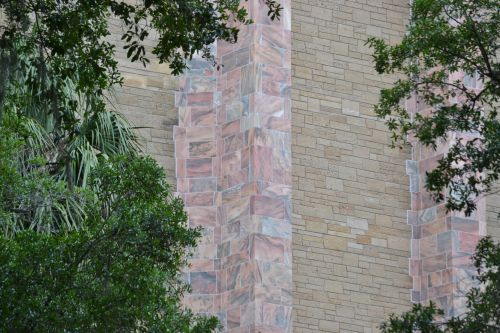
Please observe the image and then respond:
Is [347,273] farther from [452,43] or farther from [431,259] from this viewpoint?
[452,43]

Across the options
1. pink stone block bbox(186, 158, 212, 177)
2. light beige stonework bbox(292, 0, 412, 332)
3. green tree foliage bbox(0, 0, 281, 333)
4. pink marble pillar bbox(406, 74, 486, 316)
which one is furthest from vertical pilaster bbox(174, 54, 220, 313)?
green tree foliage bbox(0, 0, 281, 333)

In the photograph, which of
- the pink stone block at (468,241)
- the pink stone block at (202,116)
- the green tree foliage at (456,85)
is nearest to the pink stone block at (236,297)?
the pink stone block at (202,116)

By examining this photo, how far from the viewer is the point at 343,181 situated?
25.1 metres

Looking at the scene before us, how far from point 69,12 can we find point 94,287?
2761 millimetres

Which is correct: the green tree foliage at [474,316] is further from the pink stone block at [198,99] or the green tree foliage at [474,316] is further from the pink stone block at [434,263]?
the pink stone block at [198,99]

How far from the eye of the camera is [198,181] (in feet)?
79.9

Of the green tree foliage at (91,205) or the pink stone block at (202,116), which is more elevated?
the pink stone block at (202,116)

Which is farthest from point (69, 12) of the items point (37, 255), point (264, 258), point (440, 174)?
point (264, 258)

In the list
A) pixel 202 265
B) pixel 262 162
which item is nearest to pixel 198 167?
pixel 262 162

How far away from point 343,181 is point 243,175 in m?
1.93

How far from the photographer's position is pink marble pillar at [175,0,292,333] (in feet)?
76.7

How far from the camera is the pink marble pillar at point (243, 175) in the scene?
76.7ft

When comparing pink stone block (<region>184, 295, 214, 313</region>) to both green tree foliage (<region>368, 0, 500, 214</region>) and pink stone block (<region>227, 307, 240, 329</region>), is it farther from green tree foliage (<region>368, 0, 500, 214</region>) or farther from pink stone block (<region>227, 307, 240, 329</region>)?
green tree foliage (<region>368, 0, 500, 214</region>)

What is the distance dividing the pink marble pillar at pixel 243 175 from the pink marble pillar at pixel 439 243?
2.57m
